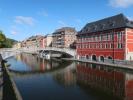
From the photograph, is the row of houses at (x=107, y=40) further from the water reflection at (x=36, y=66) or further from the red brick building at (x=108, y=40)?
the water reflection at (x=36, y=66)

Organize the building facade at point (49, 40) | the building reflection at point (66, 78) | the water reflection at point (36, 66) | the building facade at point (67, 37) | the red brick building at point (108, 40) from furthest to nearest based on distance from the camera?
1. the building facade at point (49, 40)
2. the building facade at point (67, 37)
3. the red brick building at point (108, 40)
4. the water reflection at point (36, 66)
5. the building reflection at point (66, 78)

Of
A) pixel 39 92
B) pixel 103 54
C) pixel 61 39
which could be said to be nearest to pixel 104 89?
pixel 39 92

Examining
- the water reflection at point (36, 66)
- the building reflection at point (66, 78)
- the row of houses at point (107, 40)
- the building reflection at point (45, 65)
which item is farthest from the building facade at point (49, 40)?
the building reflection at point (66, 78)

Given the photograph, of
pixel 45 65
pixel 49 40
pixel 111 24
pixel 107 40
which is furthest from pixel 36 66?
pixel 49 40

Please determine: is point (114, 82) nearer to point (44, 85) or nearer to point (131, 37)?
point (44, 85)

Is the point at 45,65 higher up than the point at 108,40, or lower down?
lower down

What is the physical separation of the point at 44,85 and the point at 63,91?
437 cm

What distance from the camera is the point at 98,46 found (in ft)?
191

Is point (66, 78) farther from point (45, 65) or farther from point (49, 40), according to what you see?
point (49, 40)

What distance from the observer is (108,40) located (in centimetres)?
5362

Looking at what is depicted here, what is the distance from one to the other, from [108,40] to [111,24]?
4.18 metres

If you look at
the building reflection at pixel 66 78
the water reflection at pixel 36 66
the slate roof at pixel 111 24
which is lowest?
the building reflection at pixel 66 78

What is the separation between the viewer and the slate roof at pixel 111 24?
49553 millimetres

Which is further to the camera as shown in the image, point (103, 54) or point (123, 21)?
point (103, 54)
